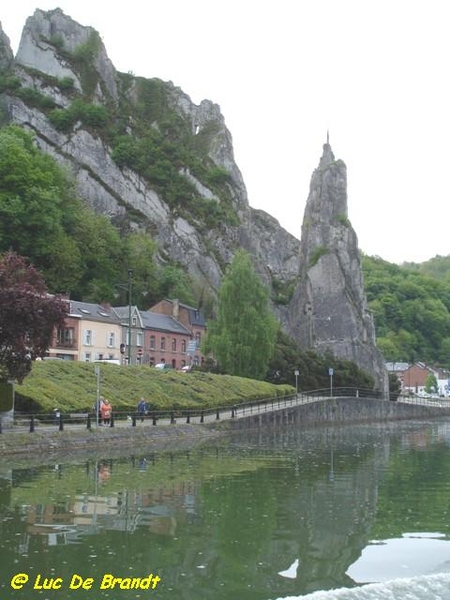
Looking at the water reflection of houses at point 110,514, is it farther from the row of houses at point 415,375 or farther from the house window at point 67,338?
the row of houses at point 415,375

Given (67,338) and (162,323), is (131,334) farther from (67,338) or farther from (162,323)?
(162,323)

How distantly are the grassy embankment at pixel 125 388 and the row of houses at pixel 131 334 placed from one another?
19.8ft

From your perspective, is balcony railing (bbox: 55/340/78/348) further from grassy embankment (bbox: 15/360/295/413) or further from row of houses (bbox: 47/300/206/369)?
grassy embankment (bbox: 15/360/295/413)

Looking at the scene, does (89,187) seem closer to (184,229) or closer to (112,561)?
(184,229)

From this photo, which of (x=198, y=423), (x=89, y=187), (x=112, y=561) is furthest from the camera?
(x=89, y=187)

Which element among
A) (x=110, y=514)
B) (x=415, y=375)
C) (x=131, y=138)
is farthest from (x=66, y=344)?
(x=415, y=375)

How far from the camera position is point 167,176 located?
120375 mm

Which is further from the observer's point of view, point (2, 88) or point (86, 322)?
point (2, 88)

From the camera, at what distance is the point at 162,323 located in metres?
86.9

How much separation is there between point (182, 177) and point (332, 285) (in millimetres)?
31469

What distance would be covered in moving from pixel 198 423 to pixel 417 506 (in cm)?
2630

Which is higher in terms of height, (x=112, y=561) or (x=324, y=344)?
Answer: (x=324, y=344)

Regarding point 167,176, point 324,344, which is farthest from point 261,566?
point 324,344

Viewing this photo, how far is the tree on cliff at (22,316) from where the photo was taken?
1241 inches
